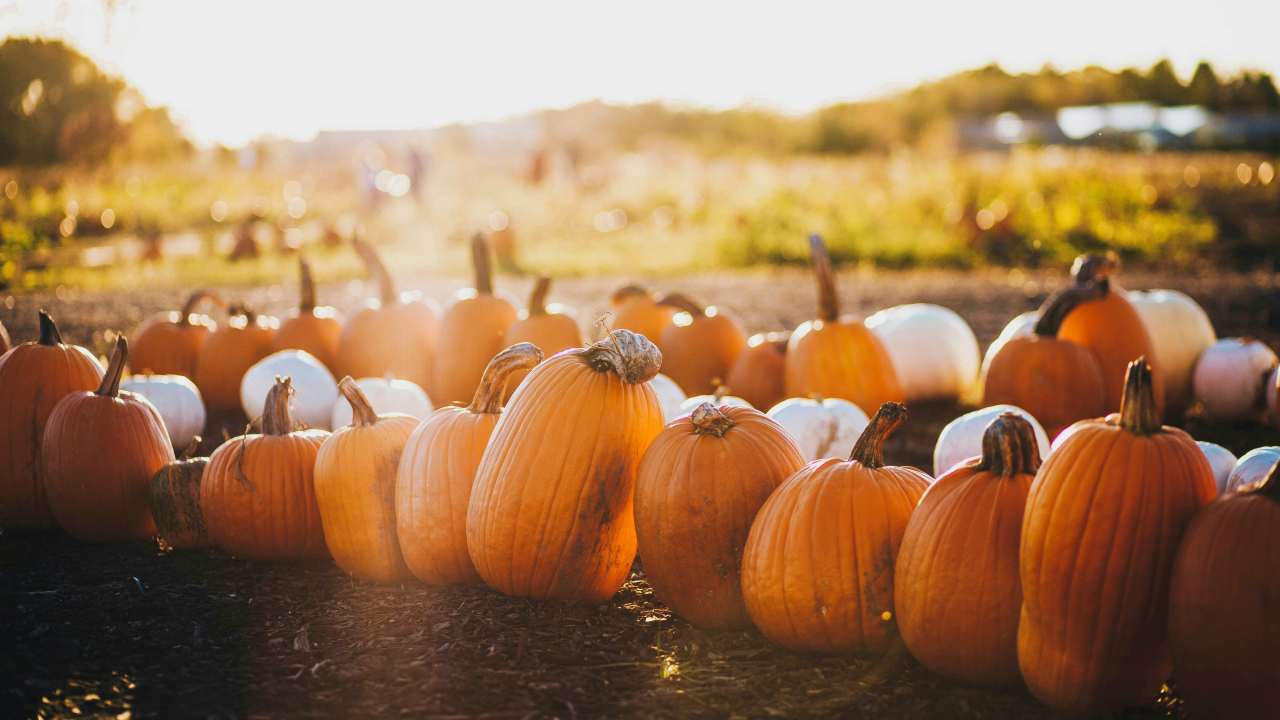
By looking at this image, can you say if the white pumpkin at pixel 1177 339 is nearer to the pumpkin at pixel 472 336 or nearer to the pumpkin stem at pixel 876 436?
the pumpkin at pixel 472 336

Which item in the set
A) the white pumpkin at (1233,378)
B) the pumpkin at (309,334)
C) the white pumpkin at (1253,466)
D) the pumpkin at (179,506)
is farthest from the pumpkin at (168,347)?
the white pumpkin at (1233,378)

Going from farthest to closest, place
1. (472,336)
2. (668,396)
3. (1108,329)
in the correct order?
1. (472,336)
2. (1108,329)
3. (668,396)

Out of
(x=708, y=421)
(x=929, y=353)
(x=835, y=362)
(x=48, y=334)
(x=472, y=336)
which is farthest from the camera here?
(x=929, y=353)

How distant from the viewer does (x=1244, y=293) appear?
453 inches

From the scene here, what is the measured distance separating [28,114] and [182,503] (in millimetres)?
17279

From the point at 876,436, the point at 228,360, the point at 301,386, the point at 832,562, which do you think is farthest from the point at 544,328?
the point at 832,562

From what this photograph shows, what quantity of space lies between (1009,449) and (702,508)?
95cm

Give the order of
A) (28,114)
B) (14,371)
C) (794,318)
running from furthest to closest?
(28,114)
(794,318)
(14,371)

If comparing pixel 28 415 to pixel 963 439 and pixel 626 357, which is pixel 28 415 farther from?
pixel 963 439

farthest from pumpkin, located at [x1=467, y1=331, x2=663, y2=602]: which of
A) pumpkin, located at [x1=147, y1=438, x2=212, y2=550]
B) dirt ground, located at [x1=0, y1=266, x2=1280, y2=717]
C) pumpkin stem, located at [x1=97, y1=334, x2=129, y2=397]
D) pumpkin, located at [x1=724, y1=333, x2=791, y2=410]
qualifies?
pumpkin, located at [x1=724, y1=333, x2=791, y2=410]

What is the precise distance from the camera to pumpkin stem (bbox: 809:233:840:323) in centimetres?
580

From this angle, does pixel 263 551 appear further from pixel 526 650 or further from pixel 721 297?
pixel 721 297

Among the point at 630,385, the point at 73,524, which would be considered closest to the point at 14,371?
the point at 73,524

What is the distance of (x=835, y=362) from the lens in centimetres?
604
